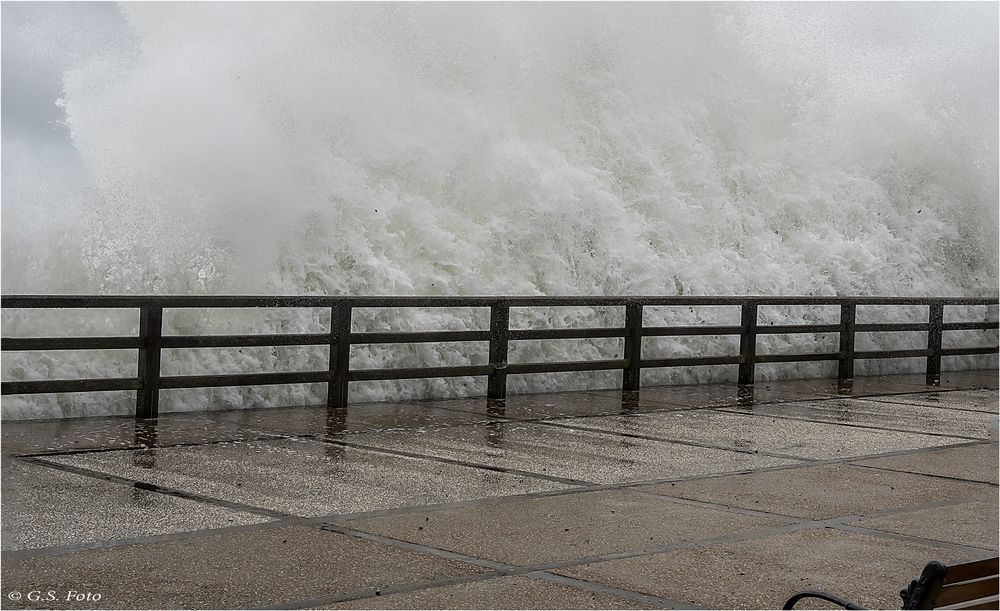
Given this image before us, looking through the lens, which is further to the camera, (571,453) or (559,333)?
(559,333)

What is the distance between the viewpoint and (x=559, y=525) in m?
6.74

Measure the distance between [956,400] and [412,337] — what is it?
6.09m

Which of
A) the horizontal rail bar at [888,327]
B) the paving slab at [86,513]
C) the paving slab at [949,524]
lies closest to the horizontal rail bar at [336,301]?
the horizontal rail bar at [888,327]

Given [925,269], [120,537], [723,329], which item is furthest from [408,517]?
[925,269]

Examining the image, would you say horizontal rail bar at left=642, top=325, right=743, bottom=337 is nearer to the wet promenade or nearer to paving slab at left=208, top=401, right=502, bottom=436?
the wet promenade

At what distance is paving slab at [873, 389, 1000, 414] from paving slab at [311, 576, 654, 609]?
29.1 feet

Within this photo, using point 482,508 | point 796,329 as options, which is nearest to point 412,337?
point 482,508

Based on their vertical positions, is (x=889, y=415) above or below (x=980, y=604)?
below

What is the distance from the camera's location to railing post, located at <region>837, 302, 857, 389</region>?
15891 millimetres

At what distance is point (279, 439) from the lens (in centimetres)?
957

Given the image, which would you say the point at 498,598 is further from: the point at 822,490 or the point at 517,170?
the point at 517,170

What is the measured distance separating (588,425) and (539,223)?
6.53m

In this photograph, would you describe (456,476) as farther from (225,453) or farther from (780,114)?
(780,114)

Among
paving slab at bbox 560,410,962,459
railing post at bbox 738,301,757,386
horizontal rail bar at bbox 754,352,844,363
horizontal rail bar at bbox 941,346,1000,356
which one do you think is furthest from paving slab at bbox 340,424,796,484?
horizontal rail bar at bbox 941,346,1000,356
